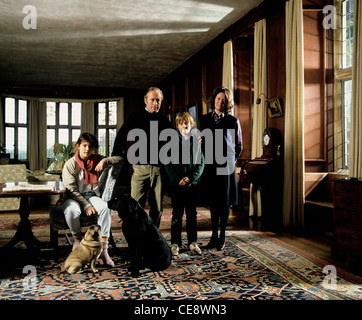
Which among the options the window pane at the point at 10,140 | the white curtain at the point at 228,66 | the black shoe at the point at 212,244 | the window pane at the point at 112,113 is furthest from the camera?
the window pane at the point at 112,113

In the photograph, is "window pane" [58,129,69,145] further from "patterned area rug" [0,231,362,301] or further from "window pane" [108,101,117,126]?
"patterned area rug" [0,231,362,301]

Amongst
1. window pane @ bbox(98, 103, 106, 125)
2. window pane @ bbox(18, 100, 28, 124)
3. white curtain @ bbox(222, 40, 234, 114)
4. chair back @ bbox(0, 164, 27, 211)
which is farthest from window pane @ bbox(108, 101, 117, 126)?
chair back @ bbox(0, 164, 27, 211)

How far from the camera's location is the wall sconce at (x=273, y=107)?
5.06 meters

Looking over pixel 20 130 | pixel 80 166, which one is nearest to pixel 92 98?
pixel 20 130

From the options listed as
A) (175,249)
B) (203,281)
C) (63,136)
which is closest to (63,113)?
(63,136)

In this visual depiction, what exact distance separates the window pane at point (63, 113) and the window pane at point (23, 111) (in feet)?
4.24

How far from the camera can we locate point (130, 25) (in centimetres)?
626

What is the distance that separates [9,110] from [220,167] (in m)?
11.3

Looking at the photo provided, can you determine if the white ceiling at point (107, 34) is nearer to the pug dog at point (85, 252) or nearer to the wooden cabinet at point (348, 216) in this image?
the wooden cabinet at point (348, 216)

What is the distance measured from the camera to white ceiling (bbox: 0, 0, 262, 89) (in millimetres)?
5461

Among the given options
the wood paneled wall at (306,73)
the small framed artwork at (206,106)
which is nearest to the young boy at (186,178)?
the wood paneled wall at (306,73)

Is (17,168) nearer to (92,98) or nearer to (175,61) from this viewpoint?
(175,61)

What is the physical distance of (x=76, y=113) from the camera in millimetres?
13805
